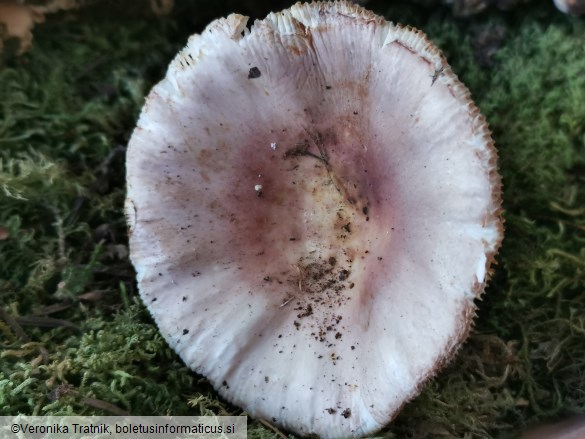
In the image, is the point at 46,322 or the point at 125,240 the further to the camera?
the point at 125,240

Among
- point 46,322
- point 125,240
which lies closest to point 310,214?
point 125,240

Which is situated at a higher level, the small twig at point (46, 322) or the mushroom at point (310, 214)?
the mushroom at point (310, 214)

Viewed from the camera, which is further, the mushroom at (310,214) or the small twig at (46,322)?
the small twig at (46,322)

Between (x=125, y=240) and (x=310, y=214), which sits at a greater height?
(x=310, y=214)

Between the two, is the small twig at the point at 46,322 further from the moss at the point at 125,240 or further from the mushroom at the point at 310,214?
the mushroom at the point at 310,214

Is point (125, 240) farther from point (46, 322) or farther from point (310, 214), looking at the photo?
point (310, 214)

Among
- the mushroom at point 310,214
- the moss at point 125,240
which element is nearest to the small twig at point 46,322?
the moss at point 125,240
